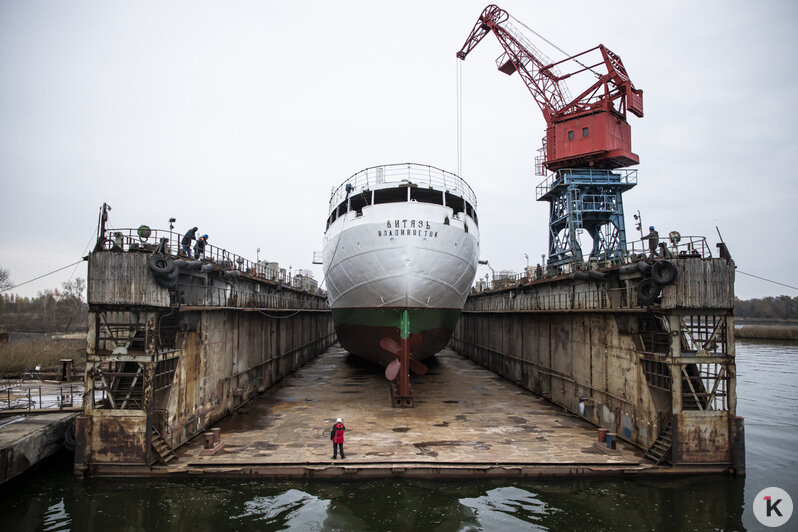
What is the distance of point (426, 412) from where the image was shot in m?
17.3

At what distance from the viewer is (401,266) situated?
1798 centimetres

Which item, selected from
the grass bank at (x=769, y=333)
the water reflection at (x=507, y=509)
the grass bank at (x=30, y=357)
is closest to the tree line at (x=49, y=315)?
the grass bank at (x=30, y=357)

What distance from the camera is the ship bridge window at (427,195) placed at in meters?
20.5

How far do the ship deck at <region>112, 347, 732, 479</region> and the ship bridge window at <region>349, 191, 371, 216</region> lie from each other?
875 centimetres

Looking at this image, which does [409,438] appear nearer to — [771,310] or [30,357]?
[30,357]

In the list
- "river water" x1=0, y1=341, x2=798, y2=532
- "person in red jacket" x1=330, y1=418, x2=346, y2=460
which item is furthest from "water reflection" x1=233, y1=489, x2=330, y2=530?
"person in red jacket" x1=330, y1=418, x2=346, y2=460

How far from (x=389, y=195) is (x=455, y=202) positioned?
12.1 ft

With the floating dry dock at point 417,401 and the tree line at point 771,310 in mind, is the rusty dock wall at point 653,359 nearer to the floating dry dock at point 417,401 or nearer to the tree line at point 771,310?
the floating dry dock at point 417,401

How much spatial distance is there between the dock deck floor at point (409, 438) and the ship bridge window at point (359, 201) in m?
8.75

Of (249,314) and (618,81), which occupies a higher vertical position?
(618,81)

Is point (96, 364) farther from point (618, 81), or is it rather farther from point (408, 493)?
point (618, 81)

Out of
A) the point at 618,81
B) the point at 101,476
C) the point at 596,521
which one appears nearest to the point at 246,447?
the point at 101,476

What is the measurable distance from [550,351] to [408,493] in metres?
11.5

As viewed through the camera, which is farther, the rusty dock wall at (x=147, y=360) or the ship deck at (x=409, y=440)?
the ship deck at (x=409, y=440)
